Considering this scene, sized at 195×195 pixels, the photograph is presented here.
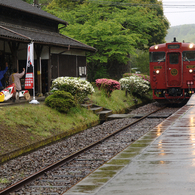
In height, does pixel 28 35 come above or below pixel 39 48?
above

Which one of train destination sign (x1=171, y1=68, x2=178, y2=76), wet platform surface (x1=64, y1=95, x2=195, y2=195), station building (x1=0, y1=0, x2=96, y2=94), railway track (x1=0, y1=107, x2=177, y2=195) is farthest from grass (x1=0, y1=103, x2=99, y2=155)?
train destination sign (x1=171, y1=68, x2=178, y2=76)

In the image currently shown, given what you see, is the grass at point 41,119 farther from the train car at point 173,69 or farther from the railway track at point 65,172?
the train car at point 173,69

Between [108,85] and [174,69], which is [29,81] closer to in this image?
[108,85]

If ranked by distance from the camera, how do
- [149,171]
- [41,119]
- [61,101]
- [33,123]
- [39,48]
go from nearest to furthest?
[149,171], [33,123], [41,119], [61,101], [39,48]

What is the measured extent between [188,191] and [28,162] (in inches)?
229

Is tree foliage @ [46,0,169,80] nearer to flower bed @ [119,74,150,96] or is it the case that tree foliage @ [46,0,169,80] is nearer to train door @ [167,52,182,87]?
flower bed @ [119,74,150,96]

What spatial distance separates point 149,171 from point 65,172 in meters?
2.77

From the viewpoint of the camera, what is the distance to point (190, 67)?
2086 cm

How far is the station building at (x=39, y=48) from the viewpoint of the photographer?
18.2 metres

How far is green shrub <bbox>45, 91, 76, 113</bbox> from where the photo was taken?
1577 cm

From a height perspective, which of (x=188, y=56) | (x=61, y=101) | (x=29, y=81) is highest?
(x=188, y=56)

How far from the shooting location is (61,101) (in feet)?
51.7

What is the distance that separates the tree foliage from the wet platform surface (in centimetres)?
1959

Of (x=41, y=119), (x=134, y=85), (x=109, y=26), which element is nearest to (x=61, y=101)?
(x=41, y=119)
